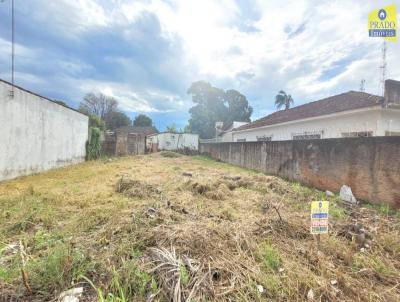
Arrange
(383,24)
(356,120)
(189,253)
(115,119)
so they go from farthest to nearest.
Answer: (115,119), (356,120), (383,24), (189,253)

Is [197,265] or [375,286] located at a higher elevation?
[197,265]

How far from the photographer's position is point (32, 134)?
308 inches

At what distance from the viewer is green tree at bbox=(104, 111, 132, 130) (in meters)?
43.0

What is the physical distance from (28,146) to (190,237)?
802cm

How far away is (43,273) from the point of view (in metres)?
1.88

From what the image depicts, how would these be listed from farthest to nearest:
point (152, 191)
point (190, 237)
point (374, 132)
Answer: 1. point (374, 132)
2. point (152, 191)
3. point (190, 237)

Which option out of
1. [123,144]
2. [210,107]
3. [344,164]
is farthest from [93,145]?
[210,107]

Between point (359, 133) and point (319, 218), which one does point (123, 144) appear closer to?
point (359, 133)

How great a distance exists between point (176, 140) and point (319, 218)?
23.3m

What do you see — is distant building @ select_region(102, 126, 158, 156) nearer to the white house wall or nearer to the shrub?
the shrub

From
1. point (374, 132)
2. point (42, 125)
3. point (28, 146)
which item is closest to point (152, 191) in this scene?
point (28, 146)

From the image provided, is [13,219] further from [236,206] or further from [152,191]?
[236,206]

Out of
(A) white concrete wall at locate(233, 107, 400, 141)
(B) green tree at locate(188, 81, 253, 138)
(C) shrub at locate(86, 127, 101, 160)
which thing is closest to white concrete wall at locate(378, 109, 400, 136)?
(A) white concrete wall at locate(233, 107, 400, 141)

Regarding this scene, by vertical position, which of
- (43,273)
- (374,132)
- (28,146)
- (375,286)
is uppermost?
(374,132)
